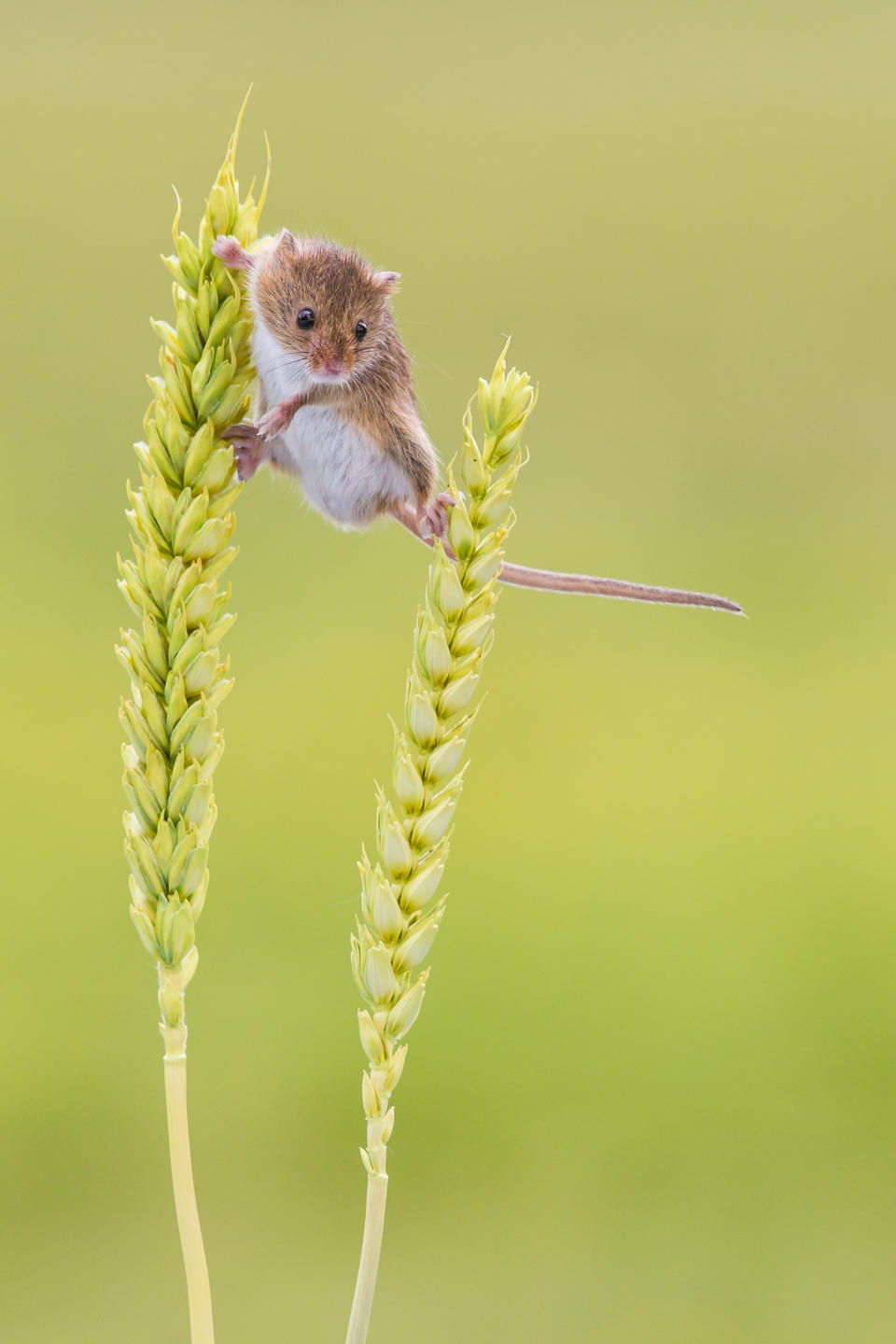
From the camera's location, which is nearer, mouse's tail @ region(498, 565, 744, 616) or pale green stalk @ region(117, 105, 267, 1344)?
pale green stalk @ region(117, 105, 267, 1344)

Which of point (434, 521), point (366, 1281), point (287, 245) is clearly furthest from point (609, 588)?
point (366, 1281)

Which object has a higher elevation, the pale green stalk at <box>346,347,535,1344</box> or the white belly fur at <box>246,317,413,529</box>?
the white belly fur at <box>246,317,413,529</box>

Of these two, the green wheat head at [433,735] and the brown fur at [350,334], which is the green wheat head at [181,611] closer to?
the green wheat head at [433,735]

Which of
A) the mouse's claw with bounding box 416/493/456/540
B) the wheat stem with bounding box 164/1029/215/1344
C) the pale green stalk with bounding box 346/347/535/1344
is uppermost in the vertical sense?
the mouse's claw with bounding box 416/493/456/540

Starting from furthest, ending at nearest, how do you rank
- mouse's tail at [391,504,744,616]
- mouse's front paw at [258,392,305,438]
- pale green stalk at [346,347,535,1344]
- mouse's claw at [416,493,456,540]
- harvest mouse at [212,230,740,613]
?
harvest mouse at [212,230,740,613] → mouse's claw at [416,493,456,540] → mouse's front paw at [258,392,305,438] → mouse's tail at [391,504,744,616] → pale green stalk at [346,347,535,1344]

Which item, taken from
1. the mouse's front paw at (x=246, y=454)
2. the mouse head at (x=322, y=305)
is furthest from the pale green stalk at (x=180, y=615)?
the mouse head at (x=322, y=305)

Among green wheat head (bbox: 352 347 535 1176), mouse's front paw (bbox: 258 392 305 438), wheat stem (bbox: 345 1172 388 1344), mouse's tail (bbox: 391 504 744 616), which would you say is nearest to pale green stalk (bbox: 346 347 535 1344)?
green wheat head (bbox: 352 347 535 1176)

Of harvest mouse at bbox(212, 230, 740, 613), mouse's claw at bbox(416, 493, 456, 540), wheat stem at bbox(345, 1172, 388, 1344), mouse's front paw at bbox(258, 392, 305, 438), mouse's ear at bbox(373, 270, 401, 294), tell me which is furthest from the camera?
mouse's ear at bbox(373, 270, 401, 294)

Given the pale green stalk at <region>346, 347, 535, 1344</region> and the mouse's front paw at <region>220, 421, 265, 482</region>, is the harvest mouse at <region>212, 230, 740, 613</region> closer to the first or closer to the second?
the mouse's front paw at <region>220, 421, 265, 482</region>
